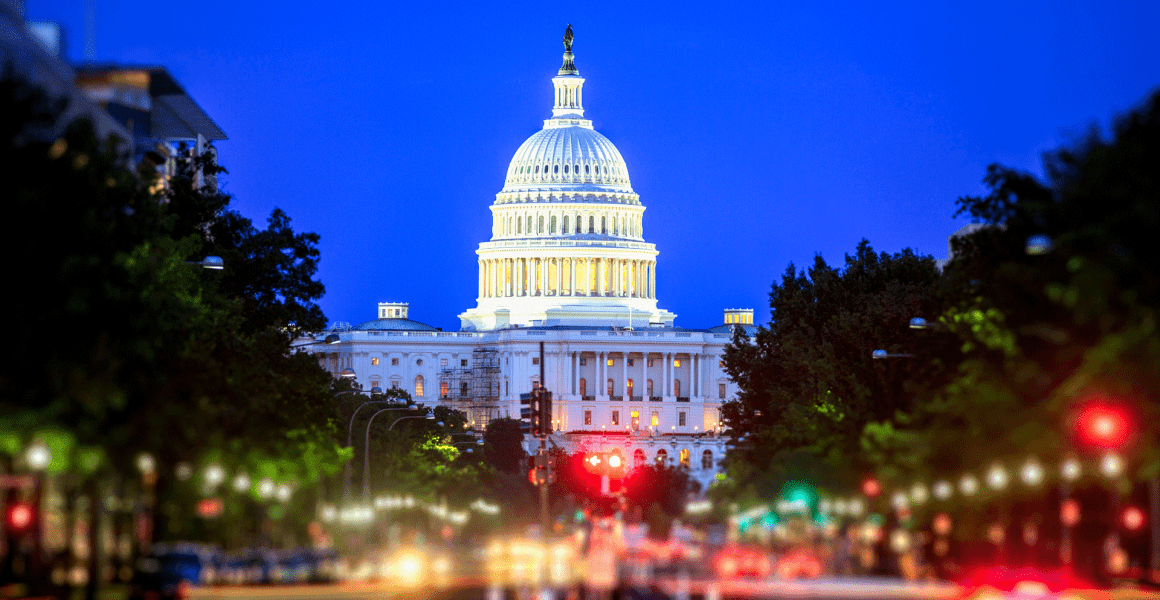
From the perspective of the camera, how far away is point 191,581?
147 feet

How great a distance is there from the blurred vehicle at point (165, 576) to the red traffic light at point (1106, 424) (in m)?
18.4

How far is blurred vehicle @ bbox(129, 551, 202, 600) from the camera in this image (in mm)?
43594

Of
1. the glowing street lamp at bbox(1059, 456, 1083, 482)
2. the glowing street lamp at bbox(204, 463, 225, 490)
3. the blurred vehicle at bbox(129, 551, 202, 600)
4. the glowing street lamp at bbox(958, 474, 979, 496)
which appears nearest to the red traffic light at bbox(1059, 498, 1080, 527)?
the glowing street lamp at bbox(1059, 456, 1083, 482)

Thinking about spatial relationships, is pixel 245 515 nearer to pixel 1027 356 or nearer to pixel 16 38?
pixel 16 38

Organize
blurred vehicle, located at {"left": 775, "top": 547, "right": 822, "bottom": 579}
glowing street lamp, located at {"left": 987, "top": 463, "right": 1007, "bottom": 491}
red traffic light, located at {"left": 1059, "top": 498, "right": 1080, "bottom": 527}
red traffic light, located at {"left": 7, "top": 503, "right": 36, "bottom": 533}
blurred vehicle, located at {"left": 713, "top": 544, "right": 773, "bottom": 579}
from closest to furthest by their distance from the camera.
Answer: red traffic light, located at {"left": 7, "top": 503, "right": 36, "bottom": 533}
blurred vehicle, located at {"left": 775, "top": 547, "right": 822, "bottom": 579}
blurred vehicle, located at {"left": 713, "top": 544, "right": 773, "bottom": 579}
red traffic light, located at {"left": 1059, "top": 498, "right": 1080, "bottom": 527}
glowing street lamp, located at {"left": 987, "top": 463, "right": 1007, "bottom": 491}

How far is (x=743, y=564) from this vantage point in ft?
167

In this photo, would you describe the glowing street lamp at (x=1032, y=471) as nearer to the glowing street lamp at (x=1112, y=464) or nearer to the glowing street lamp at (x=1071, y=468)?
the glowing street lamp at (x=1071, y=468)

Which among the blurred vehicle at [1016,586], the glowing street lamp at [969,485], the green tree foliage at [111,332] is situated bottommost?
the blurred vehicle at [1016,586]

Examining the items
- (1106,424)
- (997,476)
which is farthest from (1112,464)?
(997,476)

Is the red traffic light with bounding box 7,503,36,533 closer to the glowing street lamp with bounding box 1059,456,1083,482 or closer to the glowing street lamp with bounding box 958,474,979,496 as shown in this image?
the glowing street lamp with bounding box 1059,456,1083,482

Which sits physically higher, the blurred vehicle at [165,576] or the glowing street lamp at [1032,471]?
the glowing street lamp at [1032,471]

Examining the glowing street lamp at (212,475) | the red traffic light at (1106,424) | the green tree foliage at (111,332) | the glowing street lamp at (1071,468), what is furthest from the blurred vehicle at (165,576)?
the glowing street lamp at (1071,468)

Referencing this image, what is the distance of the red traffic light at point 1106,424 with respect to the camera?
43.6 m

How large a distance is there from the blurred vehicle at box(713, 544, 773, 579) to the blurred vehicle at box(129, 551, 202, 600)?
12.4m
